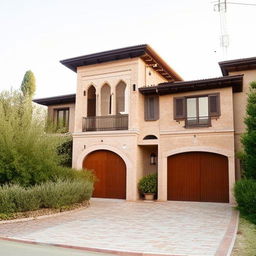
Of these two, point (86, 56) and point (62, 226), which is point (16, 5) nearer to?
point (86, 56)

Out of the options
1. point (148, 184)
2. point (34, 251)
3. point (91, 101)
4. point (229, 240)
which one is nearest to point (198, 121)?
point (148, 184)

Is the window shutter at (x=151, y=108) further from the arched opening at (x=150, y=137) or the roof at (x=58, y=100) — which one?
the roof at (x=58, y=100)

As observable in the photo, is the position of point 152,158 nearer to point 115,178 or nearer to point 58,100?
point 115,178

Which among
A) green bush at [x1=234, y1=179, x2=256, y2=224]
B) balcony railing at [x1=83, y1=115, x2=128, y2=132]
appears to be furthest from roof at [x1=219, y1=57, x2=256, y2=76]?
green bush at [x1=234, y1=179, x2=256, y2=224]

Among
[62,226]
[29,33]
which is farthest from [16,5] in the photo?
[62,226]

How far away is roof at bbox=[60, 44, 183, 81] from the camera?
16.6m

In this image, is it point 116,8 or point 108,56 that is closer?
point 116,8

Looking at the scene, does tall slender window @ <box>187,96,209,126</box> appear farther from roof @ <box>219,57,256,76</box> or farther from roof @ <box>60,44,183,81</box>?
roof @ <box>60,44,183,81</box>

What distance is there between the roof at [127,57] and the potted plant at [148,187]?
22.2ft

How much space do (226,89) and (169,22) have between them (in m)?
4.60

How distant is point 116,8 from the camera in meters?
12.7

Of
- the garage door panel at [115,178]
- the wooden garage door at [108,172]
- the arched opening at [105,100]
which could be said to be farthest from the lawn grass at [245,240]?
the arched opening at [105,100]

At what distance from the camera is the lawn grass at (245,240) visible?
249 inches

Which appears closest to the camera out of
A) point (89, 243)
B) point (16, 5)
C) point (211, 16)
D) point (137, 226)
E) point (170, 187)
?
point (89, 243)
